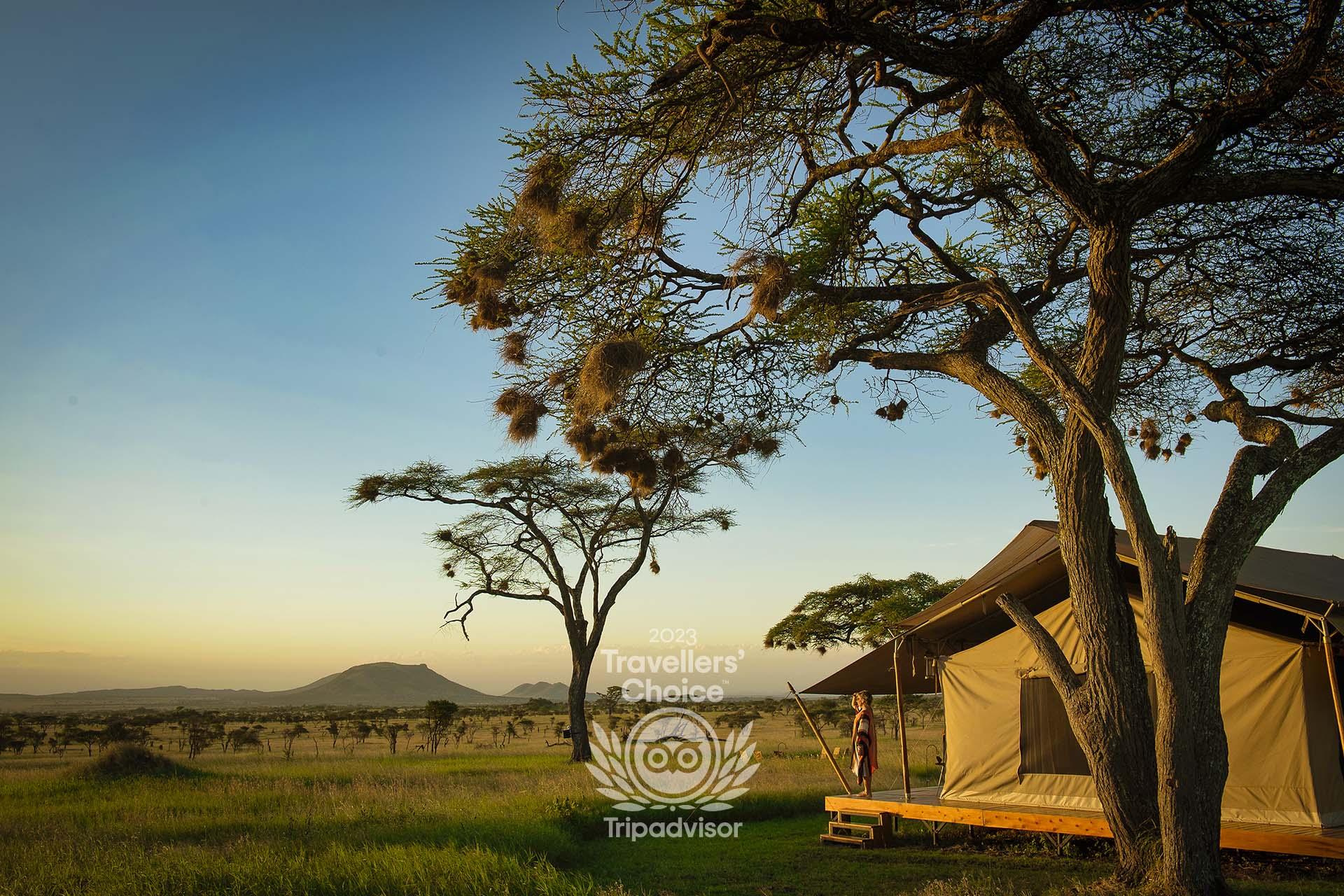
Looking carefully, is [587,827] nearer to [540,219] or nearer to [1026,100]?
[540,219]

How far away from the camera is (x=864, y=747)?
12016mm

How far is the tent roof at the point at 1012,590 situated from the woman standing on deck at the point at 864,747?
924mm

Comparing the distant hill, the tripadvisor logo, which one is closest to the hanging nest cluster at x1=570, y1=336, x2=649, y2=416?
the tripadvisor logo

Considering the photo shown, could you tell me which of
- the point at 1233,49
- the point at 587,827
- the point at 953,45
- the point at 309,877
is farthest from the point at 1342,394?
the point at 309,877

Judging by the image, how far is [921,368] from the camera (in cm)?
872

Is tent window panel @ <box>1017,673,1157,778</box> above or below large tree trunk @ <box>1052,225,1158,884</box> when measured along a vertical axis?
below

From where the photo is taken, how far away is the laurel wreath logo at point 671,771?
563 inches

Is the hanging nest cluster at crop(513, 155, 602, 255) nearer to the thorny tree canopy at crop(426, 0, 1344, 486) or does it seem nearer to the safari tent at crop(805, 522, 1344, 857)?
the thorny tree canopy at crop(426, 0, 1344, 486)

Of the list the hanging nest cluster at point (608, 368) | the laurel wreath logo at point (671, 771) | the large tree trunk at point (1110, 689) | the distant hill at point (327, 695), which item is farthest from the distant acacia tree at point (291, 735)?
the distant hill at point (327, 695)

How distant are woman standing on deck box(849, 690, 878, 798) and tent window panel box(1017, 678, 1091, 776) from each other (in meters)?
1.86

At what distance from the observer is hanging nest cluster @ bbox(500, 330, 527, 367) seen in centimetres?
796

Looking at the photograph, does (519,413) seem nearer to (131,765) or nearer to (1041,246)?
(1041,246)

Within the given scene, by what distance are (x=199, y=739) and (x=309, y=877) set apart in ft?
92.5

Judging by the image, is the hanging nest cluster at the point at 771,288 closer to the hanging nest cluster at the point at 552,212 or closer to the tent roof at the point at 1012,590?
the hanging nest cluster at the point at 552,212
